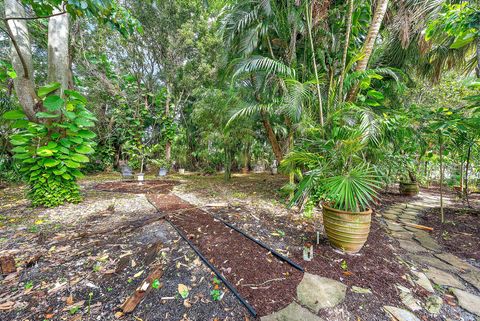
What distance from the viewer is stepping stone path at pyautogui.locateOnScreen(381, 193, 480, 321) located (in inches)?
49.4

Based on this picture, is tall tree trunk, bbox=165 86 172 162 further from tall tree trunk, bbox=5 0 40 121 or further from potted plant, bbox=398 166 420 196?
potted plant, bbox=398 166 420 196

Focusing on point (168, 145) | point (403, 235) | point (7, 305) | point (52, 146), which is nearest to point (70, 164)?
point (52, 146)

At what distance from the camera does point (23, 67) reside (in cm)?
251

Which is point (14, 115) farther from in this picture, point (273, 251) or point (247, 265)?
point (273, 251)

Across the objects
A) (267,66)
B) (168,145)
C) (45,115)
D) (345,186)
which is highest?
(267,66)

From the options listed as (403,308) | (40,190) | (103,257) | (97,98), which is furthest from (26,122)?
(97,98)

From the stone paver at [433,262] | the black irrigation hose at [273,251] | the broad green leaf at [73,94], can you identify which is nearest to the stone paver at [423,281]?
the stone paver at [433,262]

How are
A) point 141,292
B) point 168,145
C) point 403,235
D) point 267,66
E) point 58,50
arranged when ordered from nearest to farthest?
point 141,292, point 403,235, point 58,50, point 267,66, point 168,145

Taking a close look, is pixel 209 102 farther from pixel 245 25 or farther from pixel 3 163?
pixel 3 163

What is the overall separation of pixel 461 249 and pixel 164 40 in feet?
31.9

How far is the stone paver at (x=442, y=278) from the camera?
1503mm

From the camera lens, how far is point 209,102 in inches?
207

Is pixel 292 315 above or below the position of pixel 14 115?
below

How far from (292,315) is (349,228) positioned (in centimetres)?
106
